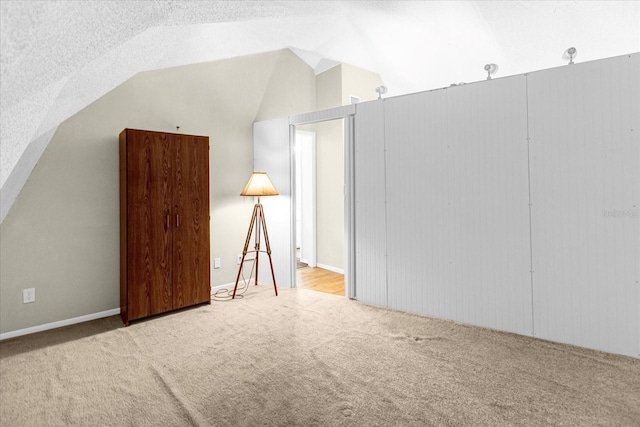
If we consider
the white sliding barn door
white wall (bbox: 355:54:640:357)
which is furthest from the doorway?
white wall (bbox: 355:54:640:357)

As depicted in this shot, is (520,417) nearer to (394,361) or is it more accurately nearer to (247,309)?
(394,361)

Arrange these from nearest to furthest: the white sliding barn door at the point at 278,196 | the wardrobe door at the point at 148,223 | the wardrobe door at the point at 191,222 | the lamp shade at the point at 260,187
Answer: the wardrobe door at the point at 148,223 < the wardrobe door at the point at 191,222 < the lamp shade at the point at 260,187 < the white sliding barn door at the point at 278,196

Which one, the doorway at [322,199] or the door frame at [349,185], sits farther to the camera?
the doorway at [322,199]

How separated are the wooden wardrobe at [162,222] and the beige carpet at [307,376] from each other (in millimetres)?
325

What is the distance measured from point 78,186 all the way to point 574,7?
4.18m

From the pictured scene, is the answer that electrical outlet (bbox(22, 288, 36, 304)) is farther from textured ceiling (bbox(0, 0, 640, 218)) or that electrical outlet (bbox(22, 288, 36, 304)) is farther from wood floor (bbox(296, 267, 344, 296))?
wood floor (bbox(296, 267, 344, 296))

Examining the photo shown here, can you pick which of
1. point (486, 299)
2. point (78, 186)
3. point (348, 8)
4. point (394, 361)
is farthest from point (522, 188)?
point (78, 186)

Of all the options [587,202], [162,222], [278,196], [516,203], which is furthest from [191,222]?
[587,202]

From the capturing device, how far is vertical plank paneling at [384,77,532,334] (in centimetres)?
283

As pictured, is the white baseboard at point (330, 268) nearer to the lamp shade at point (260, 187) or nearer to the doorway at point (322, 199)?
the doorway at point (322, 199)

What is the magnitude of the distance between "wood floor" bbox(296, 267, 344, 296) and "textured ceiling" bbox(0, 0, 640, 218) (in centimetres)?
268

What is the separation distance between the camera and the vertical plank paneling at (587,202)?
243 centimetres

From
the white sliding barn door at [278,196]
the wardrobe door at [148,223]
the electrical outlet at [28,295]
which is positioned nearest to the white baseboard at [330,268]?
the white sliding barn door at [278,196]

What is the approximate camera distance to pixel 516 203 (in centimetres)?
283
